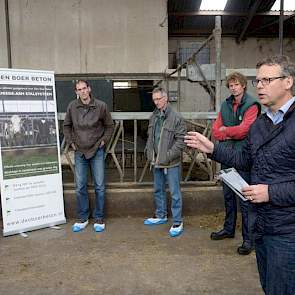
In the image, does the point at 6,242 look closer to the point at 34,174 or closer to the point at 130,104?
the point at 34,174

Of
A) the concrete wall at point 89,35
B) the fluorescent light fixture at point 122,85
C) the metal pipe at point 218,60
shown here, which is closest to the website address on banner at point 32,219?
the metal pipe at point 218,60

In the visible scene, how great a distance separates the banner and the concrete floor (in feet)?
0.75

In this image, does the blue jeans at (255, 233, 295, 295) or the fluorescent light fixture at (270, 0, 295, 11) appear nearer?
the blue jeans at (255, 233, 295, 295)

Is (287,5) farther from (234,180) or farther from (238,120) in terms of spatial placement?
(234,180)

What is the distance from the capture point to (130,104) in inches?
405

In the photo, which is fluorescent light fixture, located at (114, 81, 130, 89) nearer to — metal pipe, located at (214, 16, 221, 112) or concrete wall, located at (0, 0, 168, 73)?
concrete wall, located at (0, 0, 168, 73)

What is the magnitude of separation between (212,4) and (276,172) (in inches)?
367

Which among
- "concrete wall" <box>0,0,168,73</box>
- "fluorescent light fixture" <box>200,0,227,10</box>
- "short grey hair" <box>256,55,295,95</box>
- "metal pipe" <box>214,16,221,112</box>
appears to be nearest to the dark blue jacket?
"short grey hair" <box>256,55,295,95</box>

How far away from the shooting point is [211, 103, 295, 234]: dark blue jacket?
1554 mm

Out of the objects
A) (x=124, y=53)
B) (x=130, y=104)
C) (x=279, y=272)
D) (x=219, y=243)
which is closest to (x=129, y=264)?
(x=219, y=243)

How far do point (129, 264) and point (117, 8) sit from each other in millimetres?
7008

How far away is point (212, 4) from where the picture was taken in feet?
32.4

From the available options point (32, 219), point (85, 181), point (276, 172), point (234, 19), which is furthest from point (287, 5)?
point (276, 172)

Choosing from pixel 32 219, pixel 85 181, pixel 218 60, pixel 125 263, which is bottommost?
pixel 125 263
